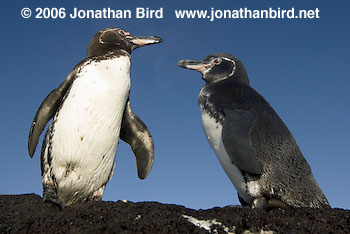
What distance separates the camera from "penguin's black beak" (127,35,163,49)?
5828 mm

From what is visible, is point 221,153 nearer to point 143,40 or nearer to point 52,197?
point 52,197

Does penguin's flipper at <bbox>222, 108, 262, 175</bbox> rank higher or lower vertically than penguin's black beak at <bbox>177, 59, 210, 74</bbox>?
lower

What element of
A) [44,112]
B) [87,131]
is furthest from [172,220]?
[44,112]

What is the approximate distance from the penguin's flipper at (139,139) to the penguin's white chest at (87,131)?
694 millimetres

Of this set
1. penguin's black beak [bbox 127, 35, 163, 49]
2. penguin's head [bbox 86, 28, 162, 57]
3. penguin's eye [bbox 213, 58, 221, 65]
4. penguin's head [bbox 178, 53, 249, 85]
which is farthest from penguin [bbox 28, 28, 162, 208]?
penguin's eye [bbox 213, 58, 221, 65]

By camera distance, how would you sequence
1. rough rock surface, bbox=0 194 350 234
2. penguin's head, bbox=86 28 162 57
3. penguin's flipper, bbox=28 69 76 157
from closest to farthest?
1. rough rock surface, bbox=0 194 350 234
2. penguin's flipper, bbox=28 69 76 157
3. penguin's head, bbox=86 28 162 57

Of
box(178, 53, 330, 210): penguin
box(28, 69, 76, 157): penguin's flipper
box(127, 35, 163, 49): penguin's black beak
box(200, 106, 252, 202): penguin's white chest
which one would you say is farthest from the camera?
box(127, 35, 163, 49): penguin's black beak

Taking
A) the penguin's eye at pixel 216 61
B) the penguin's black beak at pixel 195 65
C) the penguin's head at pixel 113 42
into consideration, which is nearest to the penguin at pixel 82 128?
the penguin's head at pixel 113 42

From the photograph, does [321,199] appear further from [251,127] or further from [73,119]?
[73,119]

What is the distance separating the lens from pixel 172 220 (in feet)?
10.9

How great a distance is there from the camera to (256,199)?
427 centimetres

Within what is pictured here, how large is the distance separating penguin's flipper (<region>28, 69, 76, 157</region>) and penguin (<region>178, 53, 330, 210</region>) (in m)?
1.76

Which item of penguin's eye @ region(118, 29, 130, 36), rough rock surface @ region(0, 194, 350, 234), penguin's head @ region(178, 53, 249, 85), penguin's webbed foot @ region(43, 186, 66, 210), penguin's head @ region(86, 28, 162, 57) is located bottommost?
rough rock surface @ region(0, 194, 350, 234)

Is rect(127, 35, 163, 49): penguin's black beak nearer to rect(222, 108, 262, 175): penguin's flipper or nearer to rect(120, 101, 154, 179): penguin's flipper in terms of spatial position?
rect(120, 101, 154, 179): penguin's flipper
